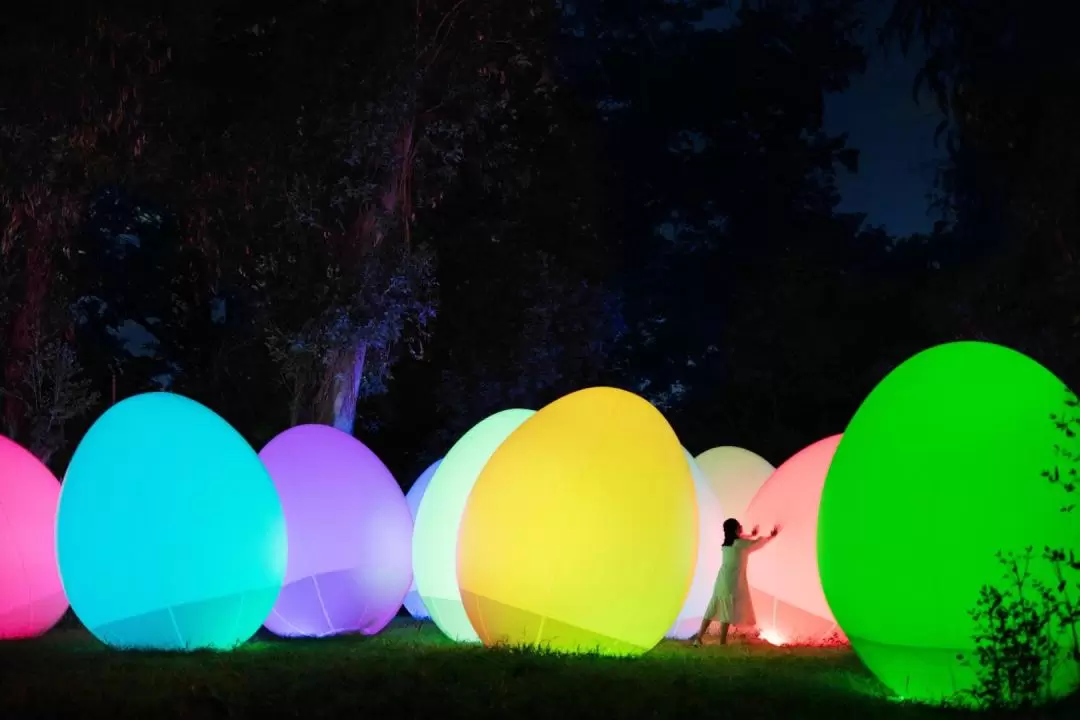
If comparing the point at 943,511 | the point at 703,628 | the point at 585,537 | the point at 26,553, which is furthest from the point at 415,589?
the point at 943,511

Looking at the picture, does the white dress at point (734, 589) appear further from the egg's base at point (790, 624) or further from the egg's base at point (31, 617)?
the egg's base at point (31, 617)

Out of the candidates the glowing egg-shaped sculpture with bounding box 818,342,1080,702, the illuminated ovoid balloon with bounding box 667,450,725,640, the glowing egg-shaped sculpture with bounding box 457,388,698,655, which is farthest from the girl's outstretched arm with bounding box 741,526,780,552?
the glowing egg-shaped sculpture with bounding box 818,342,1080,702

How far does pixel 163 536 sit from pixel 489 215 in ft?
38.7

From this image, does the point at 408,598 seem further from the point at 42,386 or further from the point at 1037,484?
the point at 1037,484

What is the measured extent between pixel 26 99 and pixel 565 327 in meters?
9.63

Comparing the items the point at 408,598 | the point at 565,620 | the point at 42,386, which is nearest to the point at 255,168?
the point at 42,386

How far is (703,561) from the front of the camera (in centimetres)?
1155

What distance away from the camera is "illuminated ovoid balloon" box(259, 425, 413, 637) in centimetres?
1148

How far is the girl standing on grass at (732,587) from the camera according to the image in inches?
450

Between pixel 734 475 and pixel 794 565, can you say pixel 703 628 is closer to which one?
pixel 794 565

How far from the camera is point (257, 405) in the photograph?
24.6 meters

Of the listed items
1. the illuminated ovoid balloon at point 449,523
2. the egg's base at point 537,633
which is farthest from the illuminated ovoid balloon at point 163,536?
the egg's base at point 537,633

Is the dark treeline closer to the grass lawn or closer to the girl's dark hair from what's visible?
the girl's dark hair

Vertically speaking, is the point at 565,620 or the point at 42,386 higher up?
the point at 42,386
